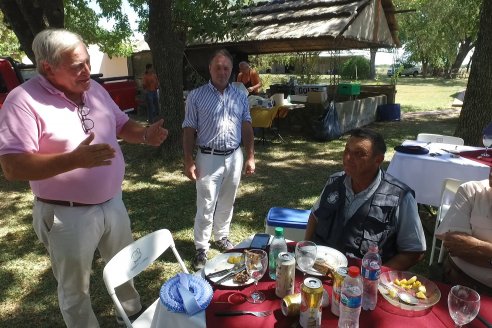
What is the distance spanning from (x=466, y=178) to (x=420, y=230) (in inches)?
87.2

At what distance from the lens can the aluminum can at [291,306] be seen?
59.5 inches

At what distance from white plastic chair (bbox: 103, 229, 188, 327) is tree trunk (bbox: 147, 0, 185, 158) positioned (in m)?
4.96

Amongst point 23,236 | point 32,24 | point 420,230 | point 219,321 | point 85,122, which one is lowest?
point 23,236

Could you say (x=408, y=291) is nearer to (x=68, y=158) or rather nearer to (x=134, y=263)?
(x=134, y=263)

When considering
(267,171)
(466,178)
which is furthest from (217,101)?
(267,171)

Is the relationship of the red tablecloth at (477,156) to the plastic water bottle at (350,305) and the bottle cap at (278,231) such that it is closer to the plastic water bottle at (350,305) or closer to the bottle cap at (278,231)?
the bottle cap at (278,231)

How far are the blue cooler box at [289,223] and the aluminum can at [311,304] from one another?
5.67ft

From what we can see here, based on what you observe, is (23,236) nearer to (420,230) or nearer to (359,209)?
(359,209)

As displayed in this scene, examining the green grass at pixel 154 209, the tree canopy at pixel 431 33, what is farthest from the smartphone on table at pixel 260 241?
the tree canopy at pixel 431 33

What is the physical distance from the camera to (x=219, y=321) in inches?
59.5

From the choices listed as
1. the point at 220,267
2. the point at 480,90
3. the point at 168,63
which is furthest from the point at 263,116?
the point at 220,267

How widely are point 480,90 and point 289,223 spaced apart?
4525 mm

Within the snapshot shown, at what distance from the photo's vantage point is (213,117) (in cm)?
328

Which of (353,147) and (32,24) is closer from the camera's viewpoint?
(353,147)
